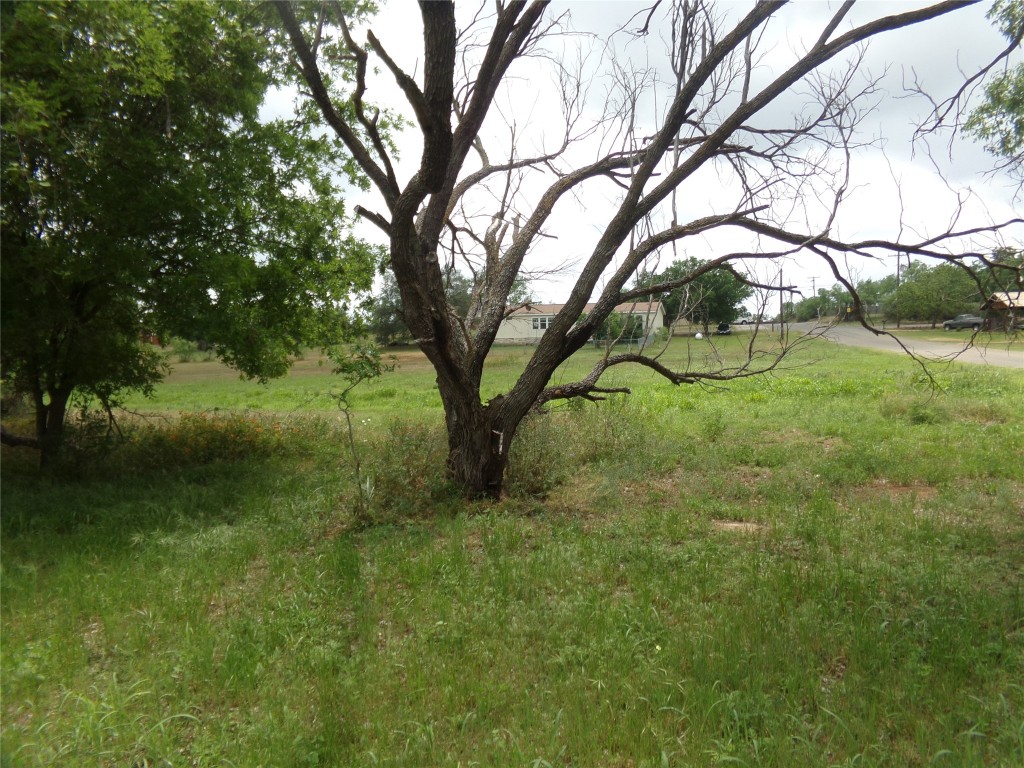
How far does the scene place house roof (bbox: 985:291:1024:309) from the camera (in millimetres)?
6969

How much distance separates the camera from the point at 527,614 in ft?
14.6

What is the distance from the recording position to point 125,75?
7.00m

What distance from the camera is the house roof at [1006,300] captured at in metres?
6.97

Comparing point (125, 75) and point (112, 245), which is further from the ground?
point (125, 75)

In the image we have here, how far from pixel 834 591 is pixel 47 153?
26.9 ft

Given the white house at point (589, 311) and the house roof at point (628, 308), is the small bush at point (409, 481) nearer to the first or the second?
the white house at point (589, 311)

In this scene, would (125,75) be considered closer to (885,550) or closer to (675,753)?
(675,753)

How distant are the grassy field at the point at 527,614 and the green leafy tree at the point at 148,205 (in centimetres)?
196

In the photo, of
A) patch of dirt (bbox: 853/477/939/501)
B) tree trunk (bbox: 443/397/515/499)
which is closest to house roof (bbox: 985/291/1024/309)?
patch of dirt (bbox: 853/477/939/501)

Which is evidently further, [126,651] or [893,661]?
[126,651]

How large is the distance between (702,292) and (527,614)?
5233mm

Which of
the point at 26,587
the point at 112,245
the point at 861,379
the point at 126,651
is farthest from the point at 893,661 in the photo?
the point at 861,379

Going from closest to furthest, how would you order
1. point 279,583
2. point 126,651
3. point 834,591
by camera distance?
point 126,651 < point 834,591 < point 279,583

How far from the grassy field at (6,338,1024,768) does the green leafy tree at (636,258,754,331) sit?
2.14 meters
